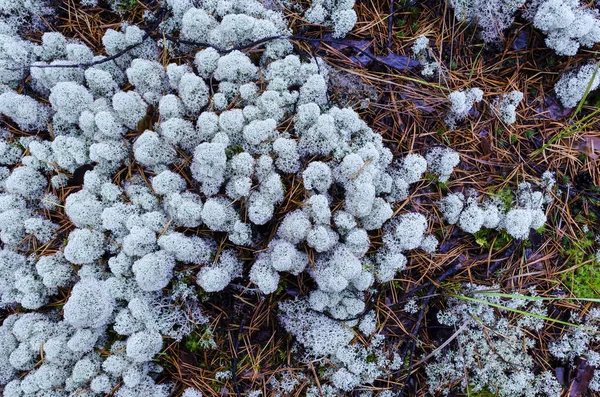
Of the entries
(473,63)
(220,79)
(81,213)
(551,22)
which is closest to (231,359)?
(81,213)

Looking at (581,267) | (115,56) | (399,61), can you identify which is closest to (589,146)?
(581,267)

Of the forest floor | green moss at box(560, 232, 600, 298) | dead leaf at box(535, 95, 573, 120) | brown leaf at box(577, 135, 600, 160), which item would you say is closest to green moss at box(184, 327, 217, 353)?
the forest floor

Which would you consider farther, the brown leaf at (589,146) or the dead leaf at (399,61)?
the brown leaf at (589,146)

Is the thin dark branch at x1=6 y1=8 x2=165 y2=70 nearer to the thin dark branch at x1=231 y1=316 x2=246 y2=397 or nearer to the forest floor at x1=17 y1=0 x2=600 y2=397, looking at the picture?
the forest floor at x1=17 y1=0 x2=600 y2=397

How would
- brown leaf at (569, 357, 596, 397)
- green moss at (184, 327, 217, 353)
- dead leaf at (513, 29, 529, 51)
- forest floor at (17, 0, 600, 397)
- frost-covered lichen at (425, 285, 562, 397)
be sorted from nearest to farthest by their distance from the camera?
green moss at (184, 327, 217, 353) → forest floor at (17, 0, 600, 397) → frost-covered lichen at (425, 285, 562, 397) → brown leaf at (569, 357, 596, 397) → dead leaf at (513, 29, 529, 51)

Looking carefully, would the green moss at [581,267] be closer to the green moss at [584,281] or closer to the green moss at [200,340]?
the green moss at [584,281]

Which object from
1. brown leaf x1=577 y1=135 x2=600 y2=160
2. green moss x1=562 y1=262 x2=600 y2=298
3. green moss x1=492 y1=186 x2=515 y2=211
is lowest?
green moss x1=562 y1=262 x2=600 y2=298

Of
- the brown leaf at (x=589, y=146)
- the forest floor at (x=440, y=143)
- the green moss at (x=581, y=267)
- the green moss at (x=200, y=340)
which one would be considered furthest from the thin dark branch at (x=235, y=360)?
the brown leaf at (x=589, y=146)

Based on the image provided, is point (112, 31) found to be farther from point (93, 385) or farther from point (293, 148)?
point (93, 385)
